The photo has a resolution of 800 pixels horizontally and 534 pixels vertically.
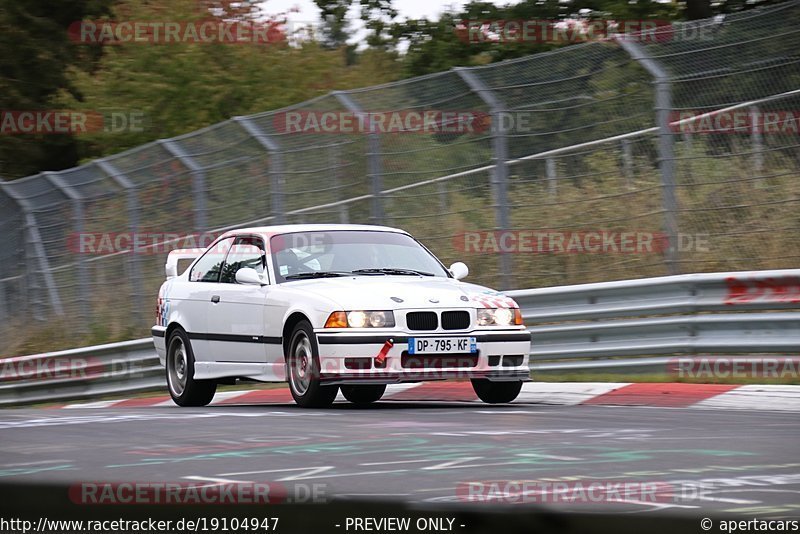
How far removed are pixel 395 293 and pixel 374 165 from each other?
14.5 ft

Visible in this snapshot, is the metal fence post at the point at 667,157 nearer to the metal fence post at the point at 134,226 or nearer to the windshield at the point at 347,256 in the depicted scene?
the windshield at the point at 347,256

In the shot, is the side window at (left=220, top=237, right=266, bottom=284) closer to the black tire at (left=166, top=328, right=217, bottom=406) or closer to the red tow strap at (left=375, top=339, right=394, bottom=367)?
the black tire at (left=166, top=328, right=217, bottom=406)

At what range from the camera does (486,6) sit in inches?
963

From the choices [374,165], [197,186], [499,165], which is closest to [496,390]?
[499,165]

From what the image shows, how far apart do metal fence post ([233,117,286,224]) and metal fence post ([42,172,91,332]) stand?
5.14 metres

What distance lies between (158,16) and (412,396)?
68.6 feet

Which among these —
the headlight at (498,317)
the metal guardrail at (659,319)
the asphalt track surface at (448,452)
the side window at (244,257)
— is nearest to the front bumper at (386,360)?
the headlight at (498,317)

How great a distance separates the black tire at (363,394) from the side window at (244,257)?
1.30 meters

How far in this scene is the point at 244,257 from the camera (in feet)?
36.4

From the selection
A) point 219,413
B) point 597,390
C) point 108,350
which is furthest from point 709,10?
point 219,413

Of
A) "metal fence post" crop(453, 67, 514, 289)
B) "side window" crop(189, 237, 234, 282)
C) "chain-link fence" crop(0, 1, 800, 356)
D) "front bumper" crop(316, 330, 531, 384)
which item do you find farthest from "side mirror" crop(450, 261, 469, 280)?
"side window" crop(189, 237, 234, 282)

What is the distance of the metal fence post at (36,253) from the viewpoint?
20797 millimetres

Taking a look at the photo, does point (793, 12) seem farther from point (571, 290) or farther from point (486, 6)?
point (486, 6)

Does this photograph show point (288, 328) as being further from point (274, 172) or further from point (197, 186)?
point (197, 186)
